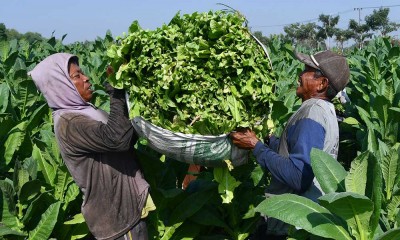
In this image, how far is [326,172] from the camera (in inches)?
99.4

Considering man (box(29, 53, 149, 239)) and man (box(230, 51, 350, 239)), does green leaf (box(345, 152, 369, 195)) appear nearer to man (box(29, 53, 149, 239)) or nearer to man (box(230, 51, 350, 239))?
man (box(230, 51, 350, 239))

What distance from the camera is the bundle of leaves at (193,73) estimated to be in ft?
8.49

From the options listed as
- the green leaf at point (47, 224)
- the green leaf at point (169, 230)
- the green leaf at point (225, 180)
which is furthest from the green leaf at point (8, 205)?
the green leaf at point (225, 180)

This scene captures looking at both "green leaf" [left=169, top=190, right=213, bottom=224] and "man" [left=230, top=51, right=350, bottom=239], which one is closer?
"man" [left=230, top=51, right=350, bottom=239]

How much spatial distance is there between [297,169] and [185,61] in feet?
2.43

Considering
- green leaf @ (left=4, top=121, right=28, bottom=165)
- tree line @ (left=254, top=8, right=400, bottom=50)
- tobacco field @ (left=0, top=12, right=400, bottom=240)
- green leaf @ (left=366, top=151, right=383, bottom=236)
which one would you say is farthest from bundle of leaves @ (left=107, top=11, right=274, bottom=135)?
tree line @ (left=254, top=8, right=400, bottom=50)

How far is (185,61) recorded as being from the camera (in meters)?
2.61

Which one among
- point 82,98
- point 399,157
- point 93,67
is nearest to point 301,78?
point 399,157

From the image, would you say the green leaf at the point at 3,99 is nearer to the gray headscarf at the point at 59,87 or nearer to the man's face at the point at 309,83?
the gray headscarf at the point at 59,87

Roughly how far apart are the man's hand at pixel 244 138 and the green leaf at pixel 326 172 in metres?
0.35

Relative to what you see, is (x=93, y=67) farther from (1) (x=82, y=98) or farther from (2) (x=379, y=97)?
(1) (x=82, y=98)

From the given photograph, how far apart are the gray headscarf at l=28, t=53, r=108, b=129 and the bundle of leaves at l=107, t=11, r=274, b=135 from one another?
33 cm

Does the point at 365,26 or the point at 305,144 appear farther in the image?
the point at 365,26

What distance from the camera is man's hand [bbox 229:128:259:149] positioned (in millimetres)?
2742
